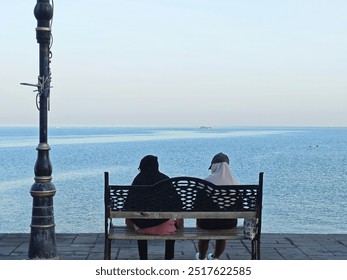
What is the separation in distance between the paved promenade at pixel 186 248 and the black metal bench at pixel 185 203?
1.09 m

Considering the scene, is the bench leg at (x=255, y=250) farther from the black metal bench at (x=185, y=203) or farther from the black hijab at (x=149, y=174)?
the black hijab at (x=149, y=174)

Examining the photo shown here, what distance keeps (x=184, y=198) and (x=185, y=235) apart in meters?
0.37

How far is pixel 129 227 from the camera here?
23.0 ft

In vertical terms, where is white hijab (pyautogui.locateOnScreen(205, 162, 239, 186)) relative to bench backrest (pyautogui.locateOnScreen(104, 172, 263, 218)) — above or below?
above

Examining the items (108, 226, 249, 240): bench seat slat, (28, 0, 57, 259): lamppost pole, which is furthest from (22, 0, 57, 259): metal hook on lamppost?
(108, 226, 249, 240): bench seat slat

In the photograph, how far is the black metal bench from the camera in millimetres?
6609

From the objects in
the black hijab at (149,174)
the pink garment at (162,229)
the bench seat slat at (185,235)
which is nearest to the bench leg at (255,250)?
the bench seat slat at (185,235)

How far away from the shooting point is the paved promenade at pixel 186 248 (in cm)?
775

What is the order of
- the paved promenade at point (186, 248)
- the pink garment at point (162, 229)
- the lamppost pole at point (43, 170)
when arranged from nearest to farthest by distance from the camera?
the pink garment at point (162, 229) → the lamppost pole at point (43, 170) → the paved promenade at point (186, 248)

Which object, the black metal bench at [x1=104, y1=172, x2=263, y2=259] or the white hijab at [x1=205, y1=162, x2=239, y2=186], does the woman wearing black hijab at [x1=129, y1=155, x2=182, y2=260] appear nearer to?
the black metal bench at [x1=104, y1=172, x2=263, y2=259]

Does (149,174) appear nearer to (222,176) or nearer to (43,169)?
(222,176)
